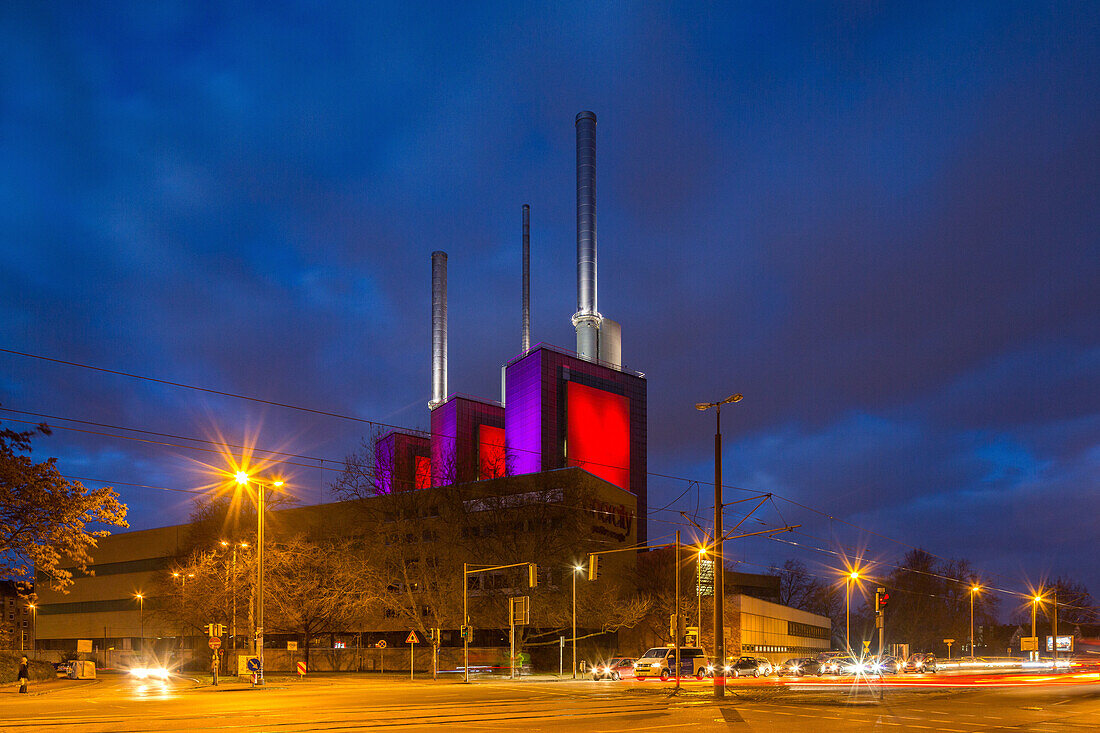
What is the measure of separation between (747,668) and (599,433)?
70845 mm

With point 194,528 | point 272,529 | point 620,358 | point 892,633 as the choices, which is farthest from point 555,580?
point 892,633

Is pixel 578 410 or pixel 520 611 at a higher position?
pixel 578 410

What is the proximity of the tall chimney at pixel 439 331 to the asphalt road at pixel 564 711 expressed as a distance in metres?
112

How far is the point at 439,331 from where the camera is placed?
150375mm

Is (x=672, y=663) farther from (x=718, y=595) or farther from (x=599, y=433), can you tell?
(x=599, y=433)

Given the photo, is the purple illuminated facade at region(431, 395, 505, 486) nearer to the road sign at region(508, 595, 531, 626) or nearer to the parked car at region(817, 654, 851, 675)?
the parked car at region(817, 654, 851, 675)

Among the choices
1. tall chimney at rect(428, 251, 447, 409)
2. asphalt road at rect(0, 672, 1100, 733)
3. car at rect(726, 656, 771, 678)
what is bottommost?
car at rect(726, 656, 771, 678)

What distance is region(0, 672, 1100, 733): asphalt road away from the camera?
20.2m

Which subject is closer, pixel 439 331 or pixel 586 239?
Result: pixel 586 239

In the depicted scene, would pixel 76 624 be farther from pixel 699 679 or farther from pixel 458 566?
pixel 699 679

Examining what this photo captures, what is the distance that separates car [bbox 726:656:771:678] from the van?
418 centimetres

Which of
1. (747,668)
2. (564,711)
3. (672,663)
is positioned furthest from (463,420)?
(564,711)

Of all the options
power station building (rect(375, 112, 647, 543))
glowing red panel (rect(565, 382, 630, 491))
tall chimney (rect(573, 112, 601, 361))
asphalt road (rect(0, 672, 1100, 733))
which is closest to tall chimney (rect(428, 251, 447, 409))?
power station building (rect(375, 112, 647, 543))

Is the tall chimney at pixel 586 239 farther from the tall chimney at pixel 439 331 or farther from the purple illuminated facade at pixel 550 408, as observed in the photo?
the tall chimney at pixel 439 331
